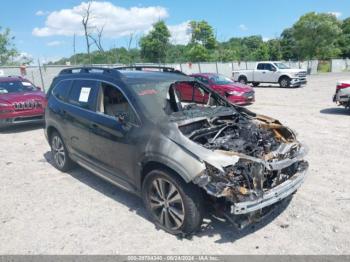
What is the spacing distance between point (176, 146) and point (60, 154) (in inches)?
129

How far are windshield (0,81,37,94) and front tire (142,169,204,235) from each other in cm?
848

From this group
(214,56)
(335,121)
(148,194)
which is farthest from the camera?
(214,56)

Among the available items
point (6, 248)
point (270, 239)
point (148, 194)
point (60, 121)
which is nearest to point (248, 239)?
point (270, 239)

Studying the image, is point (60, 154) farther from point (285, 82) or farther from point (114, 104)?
point (285, 82)

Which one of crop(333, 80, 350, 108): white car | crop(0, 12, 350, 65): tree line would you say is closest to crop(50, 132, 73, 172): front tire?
crop(333, 80, 350, 108): white car

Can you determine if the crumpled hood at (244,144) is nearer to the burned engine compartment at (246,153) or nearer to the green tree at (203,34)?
the burned engine compartment at (246,153)

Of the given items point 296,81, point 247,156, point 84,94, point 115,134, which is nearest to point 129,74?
→ point 84,94

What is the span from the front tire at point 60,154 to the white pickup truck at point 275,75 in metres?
19.4

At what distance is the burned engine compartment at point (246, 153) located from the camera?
3269mm

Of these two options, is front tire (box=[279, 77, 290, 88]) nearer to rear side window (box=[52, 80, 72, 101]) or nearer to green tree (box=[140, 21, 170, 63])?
rear side window (box=[52, 80, 72, 101])

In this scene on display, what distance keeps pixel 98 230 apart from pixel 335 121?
853cm

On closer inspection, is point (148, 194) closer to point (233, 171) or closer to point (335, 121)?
point (233, 171)

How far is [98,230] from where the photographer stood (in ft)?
12.9

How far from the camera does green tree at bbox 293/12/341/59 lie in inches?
2093
